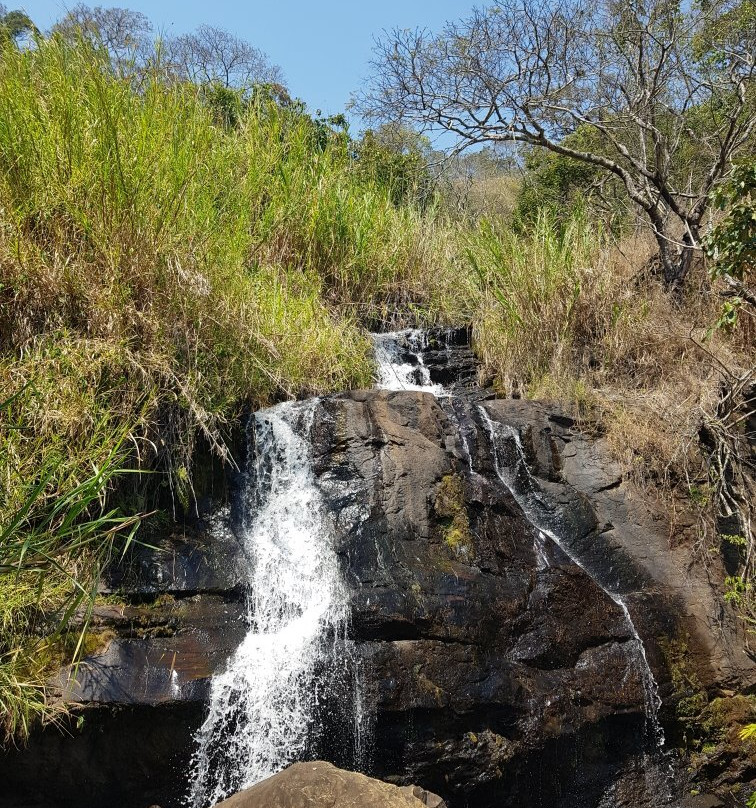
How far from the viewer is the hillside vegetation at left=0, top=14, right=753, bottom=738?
10.7 ft

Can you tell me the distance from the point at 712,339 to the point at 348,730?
454 centimetres

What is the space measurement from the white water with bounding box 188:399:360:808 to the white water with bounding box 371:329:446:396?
71.2 inches

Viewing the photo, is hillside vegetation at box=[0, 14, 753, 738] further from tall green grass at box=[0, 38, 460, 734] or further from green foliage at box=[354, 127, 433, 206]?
green foliage at box=[354, 127, 433, 206]

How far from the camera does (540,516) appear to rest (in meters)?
4.44

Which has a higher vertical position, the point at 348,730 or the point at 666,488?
the point at 666,488

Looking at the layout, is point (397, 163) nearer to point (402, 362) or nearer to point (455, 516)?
point (402, 362)

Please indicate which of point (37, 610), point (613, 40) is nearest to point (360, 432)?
point (37, 610)

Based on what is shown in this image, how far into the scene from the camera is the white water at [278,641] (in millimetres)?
3008

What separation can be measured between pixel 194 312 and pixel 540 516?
2.68 meters

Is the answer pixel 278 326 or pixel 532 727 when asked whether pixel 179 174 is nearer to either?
pixel 278 326

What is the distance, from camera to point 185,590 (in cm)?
347

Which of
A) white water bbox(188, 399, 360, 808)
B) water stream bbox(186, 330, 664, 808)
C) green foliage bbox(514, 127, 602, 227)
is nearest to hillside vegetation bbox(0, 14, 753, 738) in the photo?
water stream bbox(186, 330, 664, 808)

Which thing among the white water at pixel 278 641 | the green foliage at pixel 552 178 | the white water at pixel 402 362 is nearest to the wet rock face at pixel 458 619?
the white water at pixel 278 641

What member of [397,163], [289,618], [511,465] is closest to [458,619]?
[289,618]
